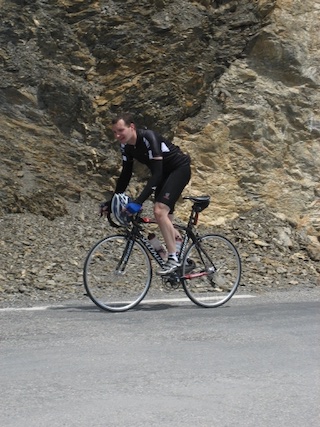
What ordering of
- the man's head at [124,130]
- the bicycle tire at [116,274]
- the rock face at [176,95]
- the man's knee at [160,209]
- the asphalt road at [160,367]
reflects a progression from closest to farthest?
the asphalt road at [160,367], the bicycle tire at [116,274], the man's head at [124,130], the man's knee at [160,209], the rock face at [176,95]

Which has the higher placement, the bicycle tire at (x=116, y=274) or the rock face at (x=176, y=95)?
the rock face at (x=176, y=95)

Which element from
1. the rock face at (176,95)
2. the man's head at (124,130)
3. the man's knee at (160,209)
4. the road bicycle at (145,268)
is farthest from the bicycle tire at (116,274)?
the rock face at (176,95)

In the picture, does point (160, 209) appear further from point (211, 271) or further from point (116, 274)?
point (211, 271)

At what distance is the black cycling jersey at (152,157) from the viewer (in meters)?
8.40

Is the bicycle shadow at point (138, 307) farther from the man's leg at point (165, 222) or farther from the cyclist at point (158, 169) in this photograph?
the man's leg at point (165, 222)

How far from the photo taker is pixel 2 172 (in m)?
12.5

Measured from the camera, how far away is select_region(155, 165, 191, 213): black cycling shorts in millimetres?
8625

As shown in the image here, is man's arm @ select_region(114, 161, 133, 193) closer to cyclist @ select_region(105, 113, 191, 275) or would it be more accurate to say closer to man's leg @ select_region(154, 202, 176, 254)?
cyclist @ select_region(105, 113, 191, 275)

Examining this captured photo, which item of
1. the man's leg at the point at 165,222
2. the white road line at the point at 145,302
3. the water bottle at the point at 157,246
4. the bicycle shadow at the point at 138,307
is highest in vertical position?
the man's leg at the point at 165,222

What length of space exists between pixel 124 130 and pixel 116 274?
151 centimetres

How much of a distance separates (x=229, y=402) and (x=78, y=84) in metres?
9.69

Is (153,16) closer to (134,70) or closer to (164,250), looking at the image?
(134,70)

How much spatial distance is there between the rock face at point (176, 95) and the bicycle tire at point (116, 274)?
4.09m

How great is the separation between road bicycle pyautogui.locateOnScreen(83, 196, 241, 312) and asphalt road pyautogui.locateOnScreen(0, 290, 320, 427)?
271mm
